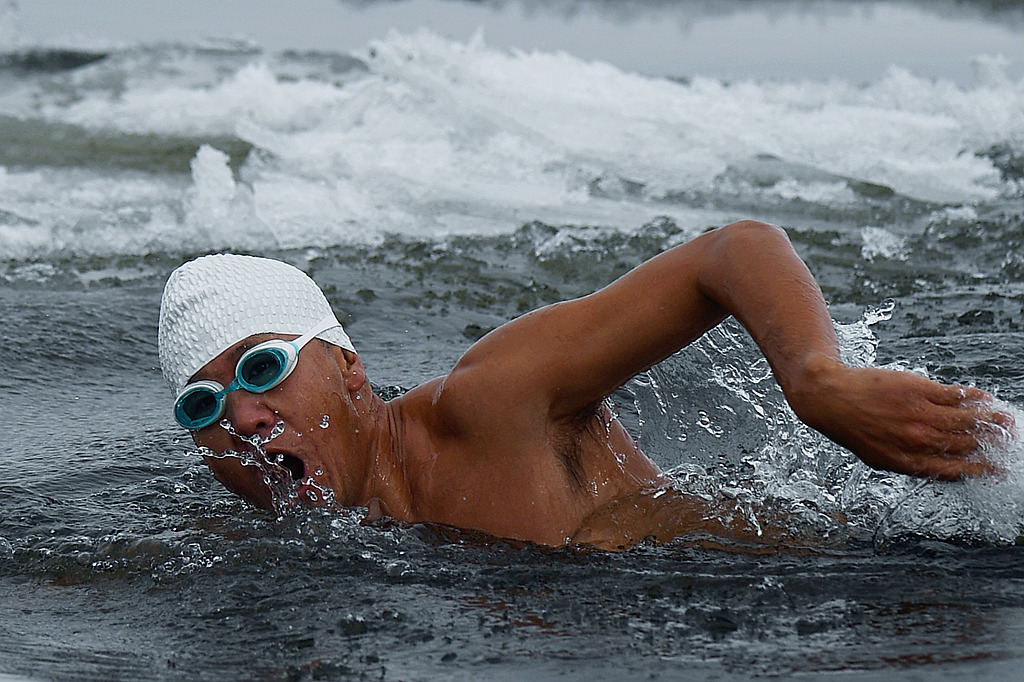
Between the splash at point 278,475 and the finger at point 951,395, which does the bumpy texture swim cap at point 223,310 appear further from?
the finger at point 951,395

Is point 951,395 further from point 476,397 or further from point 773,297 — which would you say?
point 476,397

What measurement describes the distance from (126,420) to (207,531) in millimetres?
1510

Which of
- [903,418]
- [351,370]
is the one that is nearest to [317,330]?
[351,370]

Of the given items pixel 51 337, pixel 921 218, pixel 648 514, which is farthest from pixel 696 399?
pixel 921 218

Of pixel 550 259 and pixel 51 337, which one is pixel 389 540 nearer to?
pixel 51 337

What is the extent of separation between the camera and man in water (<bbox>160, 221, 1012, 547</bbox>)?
2.65m

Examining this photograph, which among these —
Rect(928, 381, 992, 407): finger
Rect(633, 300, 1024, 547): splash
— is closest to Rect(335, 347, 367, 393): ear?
Rect(633, 300, 1024, 547): splash

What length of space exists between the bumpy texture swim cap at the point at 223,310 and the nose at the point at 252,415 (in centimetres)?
13

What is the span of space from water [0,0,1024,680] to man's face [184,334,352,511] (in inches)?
4.0

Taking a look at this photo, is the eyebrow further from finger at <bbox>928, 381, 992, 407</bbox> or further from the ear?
finger at <bbox>928, 381, 992, 407</bbox>

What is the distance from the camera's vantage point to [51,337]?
5.25m

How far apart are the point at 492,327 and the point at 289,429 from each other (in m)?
2.72

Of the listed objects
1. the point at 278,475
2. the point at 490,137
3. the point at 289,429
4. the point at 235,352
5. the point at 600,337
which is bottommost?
the point at 490,137

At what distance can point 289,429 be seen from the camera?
9.11 feet
